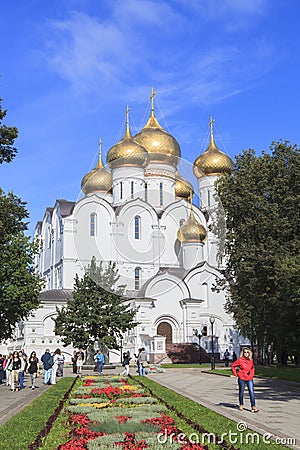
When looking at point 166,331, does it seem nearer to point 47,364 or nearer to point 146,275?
point 146,275

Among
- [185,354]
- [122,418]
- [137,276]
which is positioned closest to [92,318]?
[137,276]

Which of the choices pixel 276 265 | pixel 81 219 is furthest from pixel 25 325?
pixel 276 265

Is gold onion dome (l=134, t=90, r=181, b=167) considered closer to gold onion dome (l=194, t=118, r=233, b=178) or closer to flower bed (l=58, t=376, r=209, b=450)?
gold onion dome (l=194, t=118, r=233, b=178)

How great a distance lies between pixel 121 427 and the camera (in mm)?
8242

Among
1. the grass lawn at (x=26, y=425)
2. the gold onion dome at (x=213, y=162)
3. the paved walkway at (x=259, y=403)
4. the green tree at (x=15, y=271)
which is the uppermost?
the gold onion dome at (x=213, y=162)

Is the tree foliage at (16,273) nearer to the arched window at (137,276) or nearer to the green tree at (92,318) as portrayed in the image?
the arched window at (137,276)

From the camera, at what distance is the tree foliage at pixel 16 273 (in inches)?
816

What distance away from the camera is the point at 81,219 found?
4153 centimetres

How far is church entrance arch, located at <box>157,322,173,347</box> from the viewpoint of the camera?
41.8 meters

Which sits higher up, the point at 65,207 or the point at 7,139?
the point at 65,207

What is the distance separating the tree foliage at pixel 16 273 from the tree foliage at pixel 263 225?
8.55 m

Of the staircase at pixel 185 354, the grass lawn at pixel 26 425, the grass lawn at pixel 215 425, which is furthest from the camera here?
the staircase at pixel 185 354

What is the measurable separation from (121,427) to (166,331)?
3413 cm

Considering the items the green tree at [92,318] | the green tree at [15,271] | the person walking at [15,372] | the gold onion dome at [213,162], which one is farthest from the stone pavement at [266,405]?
the gold onion dome at [213,162]
